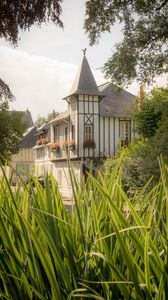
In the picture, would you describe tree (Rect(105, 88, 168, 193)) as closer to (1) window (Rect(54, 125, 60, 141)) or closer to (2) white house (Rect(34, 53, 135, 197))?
(2) white house (Rect(34, 53, 135, 197))

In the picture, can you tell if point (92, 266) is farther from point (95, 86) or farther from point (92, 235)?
point (95, 86)

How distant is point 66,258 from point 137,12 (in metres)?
10.2

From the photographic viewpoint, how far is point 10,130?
12.2 m

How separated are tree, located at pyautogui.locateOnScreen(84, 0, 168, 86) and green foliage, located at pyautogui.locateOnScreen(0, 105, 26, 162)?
376 cm

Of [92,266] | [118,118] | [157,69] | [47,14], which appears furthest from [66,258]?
[118,118]

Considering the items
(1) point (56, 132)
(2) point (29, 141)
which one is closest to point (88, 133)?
(1) point (56, 132)

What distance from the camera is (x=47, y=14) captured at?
899cm

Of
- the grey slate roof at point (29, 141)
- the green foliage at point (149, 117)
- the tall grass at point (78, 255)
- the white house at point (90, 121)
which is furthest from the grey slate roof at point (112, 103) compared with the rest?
the tall grass at point (78, 255)

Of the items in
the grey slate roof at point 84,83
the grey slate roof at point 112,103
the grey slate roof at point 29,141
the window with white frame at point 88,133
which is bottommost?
the grey slate roof at point 29,141

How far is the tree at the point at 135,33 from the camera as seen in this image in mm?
9844

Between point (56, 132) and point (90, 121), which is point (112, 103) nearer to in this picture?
point (90, 121)

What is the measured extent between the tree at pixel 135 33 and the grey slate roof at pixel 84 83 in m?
7.98

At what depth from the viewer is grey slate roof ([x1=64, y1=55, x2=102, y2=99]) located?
18.2 meters

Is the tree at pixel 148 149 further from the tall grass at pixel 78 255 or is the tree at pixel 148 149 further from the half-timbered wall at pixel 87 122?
the tall grass at pixel 78 255
